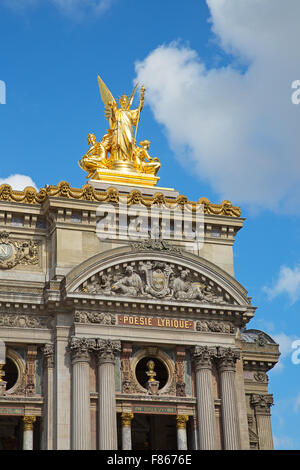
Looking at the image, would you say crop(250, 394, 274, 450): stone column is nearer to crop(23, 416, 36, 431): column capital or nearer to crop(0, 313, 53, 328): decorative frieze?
crop(0, 313, 53, 328): decorative frieze

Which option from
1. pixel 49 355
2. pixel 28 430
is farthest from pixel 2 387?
pixel 49 355

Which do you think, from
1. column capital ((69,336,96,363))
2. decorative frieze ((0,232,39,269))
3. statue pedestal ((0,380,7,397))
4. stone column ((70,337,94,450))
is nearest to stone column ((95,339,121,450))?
column capital ((69,336,96,363))

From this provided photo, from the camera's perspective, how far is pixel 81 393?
42.2m

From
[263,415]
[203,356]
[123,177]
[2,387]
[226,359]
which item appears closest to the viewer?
[2,387]

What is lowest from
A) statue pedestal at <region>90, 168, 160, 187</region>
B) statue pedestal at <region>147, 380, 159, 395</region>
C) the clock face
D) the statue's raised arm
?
statue pedestal at <region>147, 380, 159, 395</region>

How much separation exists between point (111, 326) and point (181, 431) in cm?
515

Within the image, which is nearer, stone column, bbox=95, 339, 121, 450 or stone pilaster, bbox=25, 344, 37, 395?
stone column, bbox=95, 339, 121, 450

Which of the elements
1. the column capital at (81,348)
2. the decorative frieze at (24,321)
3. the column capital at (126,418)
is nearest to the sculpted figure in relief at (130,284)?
the column capital at (81,348)

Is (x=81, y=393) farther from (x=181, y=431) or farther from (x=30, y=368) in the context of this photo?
(x=181, y=431)

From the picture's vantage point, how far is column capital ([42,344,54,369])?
43.2 meters

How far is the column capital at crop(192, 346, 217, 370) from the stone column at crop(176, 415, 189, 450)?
2.20 metres

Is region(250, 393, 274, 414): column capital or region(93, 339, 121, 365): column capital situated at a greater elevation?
region(250, 393, 274, 414): column capital

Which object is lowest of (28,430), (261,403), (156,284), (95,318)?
(28,430)
